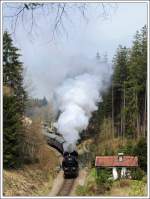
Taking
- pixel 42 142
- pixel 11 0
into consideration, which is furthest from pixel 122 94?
pixel 11 0

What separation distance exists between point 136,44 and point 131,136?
231 centimetres

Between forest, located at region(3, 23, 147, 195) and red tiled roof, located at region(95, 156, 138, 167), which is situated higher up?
forest, located at region(3, 23, 147, 195)

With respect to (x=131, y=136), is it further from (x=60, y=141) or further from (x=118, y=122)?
(x=60, y=141)

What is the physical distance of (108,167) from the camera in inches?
418

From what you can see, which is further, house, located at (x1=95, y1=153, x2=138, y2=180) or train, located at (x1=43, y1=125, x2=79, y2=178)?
train, located at (x1=43, y1=125, x2=79, y2=178)

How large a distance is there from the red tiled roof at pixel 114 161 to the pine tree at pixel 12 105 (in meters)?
1.80

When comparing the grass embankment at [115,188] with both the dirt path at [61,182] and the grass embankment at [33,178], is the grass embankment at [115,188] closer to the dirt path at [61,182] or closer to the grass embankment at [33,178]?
the dirt path at [61,182]

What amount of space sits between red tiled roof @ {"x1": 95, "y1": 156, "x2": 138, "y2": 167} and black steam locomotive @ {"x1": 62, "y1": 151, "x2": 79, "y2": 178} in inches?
37.4

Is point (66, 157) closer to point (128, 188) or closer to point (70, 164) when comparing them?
point (70, 164)

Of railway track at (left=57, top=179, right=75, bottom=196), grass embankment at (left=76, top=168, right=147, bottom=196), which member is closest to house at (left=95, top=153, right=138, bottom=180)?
grass embankment at (left=76, top=168, right=147, bottom=196)

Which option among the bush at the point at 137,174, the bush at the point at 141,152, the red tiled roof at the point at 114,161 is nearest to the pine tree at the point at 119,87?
the red tiled roof at the point at 114,161

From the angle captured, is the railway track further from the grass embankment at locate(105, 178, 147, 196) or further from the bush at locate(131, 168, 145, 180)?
the bush at locate(131, 168, 145, 180)

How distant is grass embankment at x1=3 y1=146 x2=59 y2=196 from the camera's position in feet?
31.2

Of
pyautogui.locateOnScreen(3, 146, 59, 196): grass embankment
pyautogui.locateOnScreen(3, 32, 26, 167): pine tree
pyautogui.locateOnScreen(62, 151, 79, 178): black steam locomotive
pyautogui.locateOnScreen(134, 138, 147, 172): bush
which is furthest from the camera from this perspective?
pyautogui.locateOnScreen(62, 151, 79, 178): black steam locomotive
